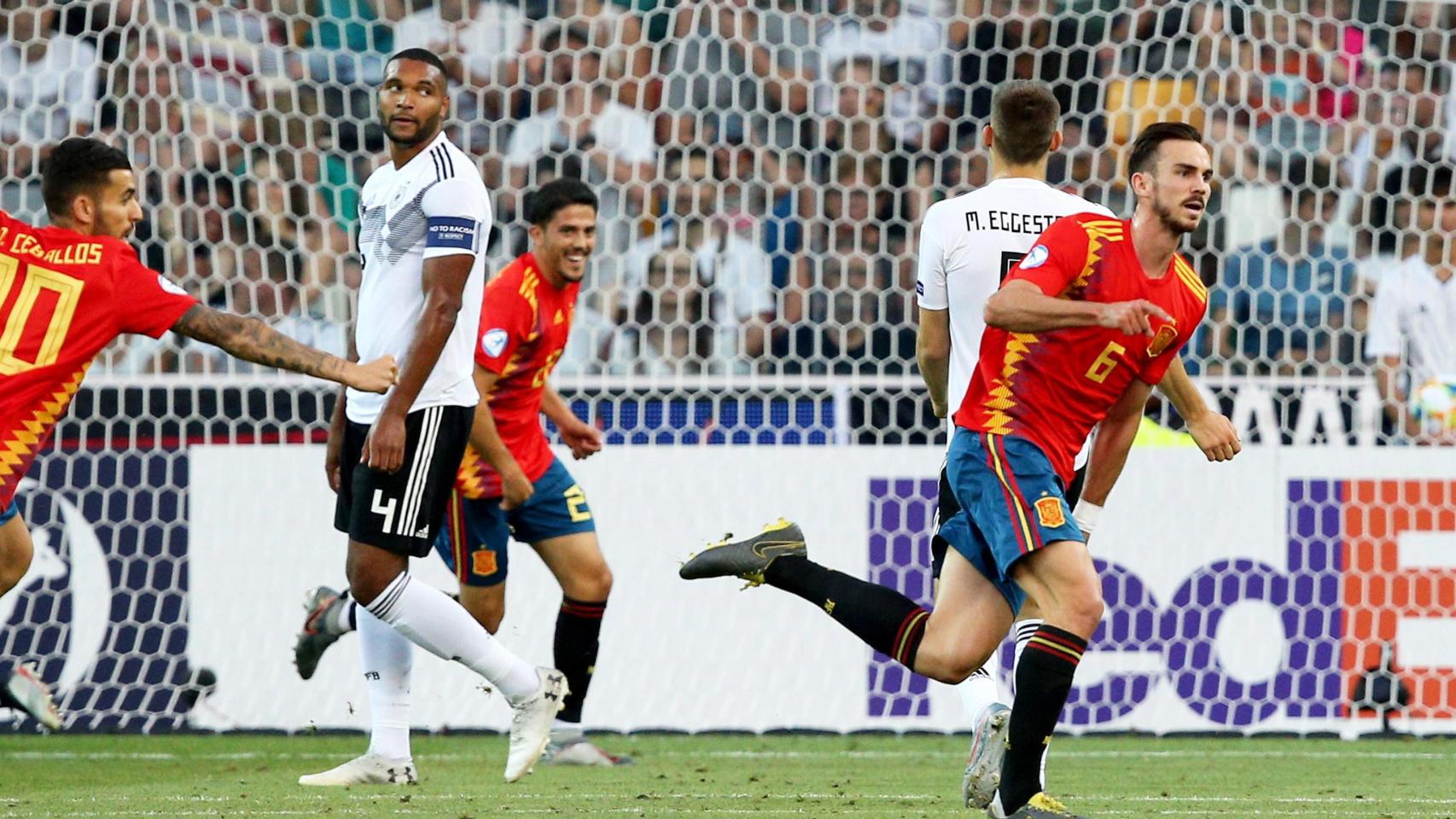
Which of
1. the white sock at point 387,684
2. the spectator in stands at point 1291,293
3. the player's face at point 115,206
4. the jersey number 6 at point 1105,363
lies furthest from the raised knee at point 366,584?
the spectator in stands at point 1291,293

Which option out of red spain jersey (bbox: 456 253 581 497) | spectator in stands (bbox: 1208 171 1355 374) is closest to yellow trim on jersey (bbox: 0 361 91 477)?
red spain jersey (bbox: 456 253 581 497)

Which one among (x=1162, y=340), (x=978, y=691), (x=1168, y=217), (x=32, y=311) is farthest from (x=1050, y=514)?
(x=32, y=311)

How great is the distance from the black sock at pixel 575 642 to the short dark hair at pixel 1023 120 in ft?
7.42

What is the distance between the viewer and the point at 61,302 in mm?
4898

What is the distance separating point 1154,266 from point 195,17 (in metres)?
4.99

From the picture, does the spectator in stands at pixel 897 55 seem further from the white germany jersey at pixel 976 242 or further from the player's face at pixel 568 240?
the white germany jersey at pixel 976 242

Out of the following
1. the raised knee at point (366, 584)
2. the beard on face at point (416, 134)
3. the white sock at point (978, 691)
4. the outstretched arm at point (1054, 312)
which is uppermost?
the beard on face at point (416, 134)

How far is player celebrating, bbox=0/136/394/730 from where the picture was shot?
15.7ft

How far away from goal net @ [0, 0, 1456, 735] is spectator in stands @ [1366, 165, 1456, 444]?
0.06 ft

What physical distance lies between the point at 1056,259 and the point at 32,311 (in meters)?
2.53

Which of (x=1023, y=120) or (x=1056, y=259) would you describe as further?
(x=1023, y=120)

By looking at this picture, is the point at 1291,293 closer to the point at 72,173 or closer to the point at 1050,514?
the point at 1050,514

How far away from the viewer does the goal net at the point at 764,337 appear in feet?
24.9

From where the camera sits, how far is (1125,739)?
24.7 feet
